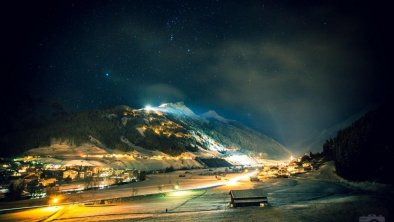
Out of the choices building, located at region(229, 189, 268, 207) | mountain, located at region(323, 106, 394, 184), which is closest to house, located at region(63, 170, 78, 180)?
building, located at region(229, 189, 268, 207)

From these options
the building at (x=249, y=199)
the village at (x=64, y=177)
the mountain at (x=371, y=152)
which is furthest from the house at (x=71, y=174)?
the mountain at (x=371, y=152)

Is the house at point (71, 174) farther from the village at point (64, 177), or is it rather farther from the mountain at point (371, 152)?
the mountain at point (371, 152)

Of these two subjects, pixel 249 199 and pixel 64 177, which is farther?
pixel 64 177

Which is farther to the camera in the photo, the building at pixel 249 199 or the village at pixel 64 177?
the village at pixel 64 177

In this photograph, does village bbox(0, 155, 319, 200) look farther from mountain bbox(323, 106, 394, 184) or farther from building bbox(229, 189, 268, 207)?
building bbox(229, 189, 268, 207)

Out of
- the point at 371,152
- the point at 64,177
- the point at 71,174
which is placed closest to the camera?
the point at 371,152

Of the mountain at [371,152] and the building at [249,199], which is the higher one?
the mountain at [371,152]

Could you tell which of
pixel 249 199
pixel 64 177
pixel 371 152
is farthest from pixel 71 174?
pixel 371 152

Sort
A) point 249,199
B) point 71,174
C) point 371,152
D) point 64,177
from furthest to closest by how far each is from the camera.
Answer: point 71,174 → point 64,177 → point 371,152 → point 249,199

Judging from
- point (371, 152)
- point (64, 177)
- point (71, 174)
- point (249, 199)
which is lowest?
point (249, 199)

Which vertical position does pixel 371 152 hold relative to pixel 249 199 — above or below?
above

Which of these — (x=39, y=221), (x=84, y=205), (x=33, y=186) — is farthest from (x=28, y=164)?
(x=39, y=221)

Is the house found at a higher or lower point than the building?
higher

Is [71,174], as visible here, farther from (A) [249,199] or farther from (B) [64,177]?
(A) [249,199]
